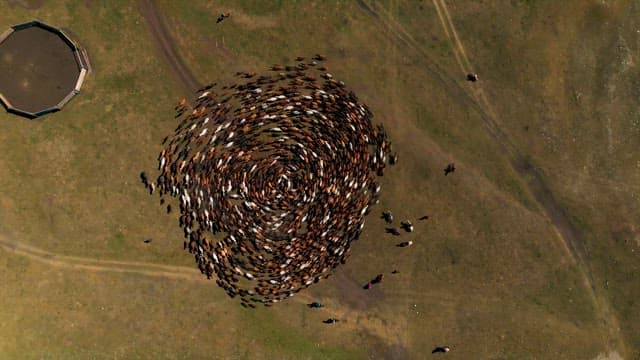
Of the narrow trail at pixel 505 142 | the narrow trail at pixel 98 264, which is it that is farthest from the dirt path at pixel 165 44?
the narrow trail at pixel 505 142

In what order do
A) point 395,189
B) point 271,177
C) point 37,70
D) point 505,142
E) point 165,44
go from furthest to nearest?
point 505,142
point 395,189
point 165,44
point 271,177
point 37,70

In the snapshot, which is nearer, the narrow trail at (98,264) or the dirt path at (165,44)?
the narrow trail at (98,264)

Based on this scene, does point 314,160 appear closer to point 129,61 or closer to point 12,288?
point 129,61

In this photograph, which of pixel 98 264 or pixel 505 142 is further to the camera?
pixel 505 142

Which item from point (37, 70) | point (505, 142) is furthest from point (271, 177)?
point (37, 70)

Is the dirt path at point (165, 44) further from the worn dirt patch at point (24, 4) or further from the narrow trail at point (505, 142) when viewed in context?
the narrow trail at point (505, 142)

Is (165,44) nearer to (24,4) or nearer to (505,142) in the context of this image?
(24,4)

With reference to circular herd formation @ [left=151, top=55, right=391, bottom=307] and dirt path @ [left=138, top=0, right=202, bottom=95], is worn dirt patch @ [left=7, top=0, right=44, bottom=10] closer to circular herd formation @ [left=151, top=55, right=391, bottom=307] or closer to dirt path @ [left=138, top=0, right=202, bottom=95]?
dirt path @ [left=138, top=0, right=202, bottom=95]
